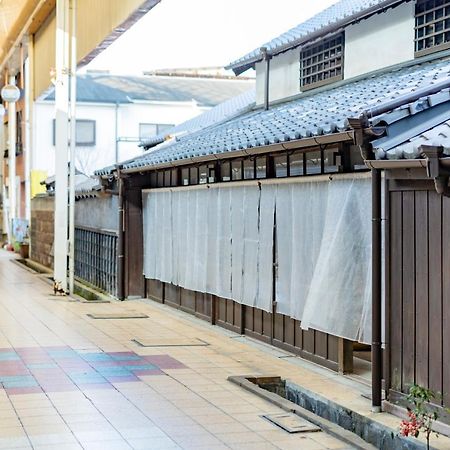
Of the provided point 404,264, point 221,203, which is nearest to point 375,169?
point 404,264

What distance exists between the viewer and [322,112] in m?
12.1

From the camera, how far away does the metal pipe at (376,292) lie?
8.88 meters

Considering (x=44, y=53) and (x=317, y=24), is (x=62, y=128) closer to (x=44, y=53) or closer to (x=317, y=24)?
(x=317, y=24)

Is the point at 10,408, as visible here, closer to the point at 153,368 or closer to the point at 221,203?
the point at 153,368

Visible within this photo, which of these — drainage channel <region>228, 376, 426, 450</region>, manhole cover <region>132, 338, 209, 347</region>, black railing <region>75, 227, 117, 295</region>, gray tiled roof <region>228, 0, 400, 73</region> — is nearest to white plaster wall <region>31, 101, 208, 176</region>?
black railing <region>75, 227, 117, 295</region>

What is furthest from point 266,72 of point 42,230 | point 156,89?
point 156,89

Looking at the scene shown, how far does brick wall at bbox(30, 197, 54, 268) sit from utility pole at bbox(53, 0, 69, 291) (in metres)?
8.65

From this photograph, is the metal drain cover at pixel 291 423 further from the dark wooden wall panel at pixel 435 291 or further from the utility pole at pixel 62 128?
the utility pole at pixel 62 128

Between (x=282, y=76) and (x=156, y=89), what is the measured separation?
30.7 meters

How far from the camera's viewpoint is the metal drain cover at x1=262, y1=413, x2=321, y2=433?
27.8 feet

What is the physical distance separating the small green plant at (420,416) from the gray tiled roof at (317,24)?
24.8 feet

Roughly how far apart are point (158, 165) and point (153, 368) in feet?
19.3

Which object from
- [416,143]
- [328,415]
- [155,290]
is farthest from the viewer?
[155,290]

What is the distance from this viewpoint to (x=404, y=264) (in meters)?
8.59
